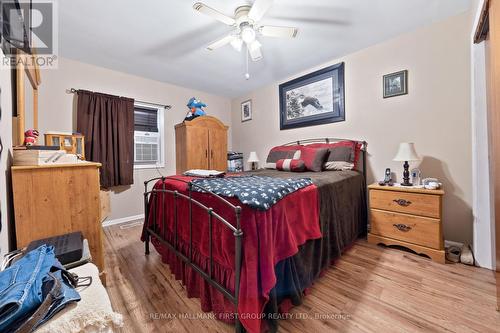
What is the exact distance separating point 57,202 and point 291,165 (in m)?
2.32

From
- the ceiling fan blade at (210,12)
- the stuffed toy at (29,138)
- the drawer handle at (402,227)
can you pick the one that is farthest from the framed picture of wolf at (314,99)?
the stuffed toy at (29,138)

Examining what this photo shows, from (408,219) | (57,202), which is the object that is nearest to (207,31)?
(57,202)

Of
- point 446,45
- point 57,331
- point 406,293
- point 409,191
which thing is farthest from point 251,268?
point 446,45

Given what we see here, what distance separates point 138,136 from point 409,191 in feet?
13.0

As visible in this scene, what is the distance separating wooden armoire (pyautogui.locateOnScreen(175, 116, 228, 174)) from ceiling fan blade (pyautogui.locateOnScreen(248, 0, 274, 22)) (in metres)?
2.07

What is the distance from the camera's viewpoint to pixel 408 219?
2.03 m

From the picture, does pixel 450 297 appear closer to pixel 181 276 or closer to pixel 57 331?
pixel 181 276

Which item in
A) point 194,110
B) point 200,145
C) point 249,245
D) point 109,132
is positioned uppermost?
point 194,110

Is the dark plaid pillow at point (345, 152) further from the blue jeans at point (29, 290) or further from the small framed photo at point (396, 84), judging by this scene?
the blue jeans at point (29, 290)

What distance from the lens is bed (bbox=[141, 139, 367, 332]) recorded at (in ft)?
3.50

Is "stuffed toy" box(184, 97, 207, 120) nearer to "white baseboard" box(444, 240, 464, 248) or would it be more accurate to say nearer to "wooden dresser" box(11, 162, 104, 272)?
"wooden dresser" box(11, 162, 104, 272)

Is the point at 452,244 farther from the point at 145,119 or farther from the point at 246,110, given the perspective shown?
the point at 145,119

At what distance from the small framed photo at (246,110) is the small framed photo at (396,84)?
2458mm

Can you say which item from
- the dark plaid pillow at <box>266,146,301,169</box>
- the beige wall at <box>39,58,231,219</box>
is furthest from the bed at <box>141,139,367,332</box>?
the beige wall at <box>39,58,231,219</box>
